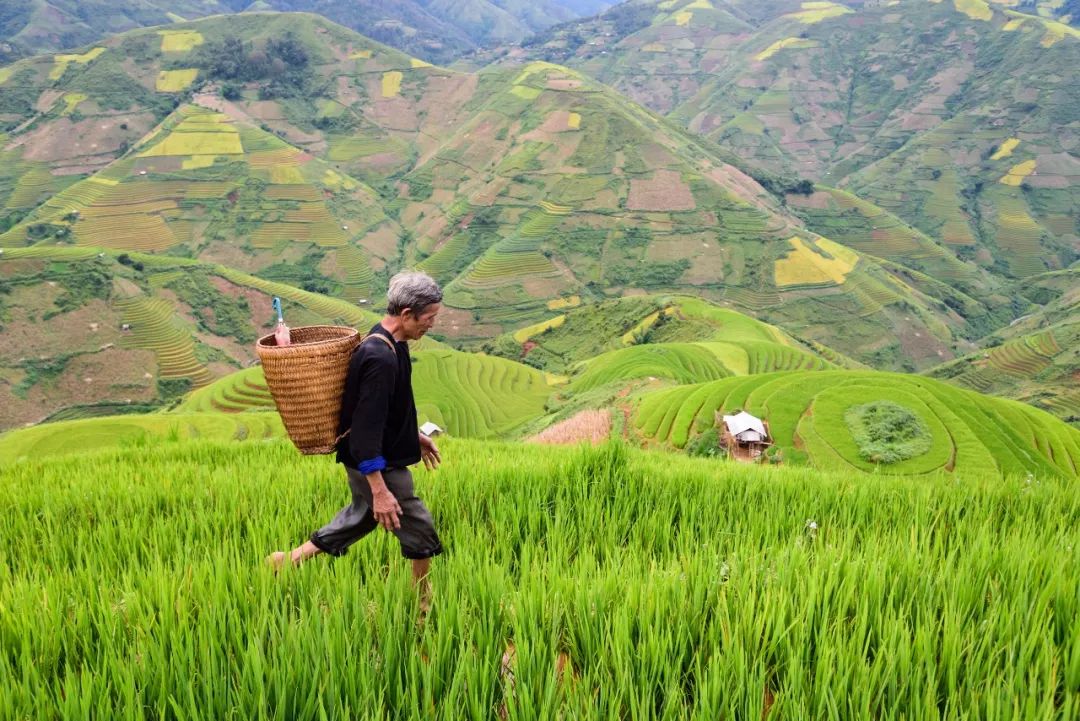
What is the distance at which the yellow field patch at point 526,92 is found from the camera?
129 metres

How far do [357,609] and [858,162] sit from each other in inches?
7577

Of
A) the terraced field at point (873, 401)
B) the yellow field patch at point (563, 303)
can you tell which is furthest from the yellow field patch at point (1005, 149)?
the terraced field at point (873, 401)

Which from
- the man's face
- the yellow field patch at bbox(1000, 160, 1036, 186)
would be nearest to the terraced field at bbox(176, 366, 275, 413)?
the man's face

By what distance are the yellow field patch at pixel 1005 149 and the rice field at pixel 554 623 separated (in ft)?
554

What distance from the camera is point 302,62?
489ft

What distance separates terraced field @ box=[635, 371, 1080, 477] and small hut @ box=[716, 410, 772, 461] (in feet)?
1.27

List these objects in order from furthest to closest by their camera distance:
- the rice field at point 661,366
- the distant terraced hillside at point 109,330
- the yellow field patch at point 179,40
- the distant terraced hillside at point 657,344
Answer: the yellow field patch at point 179,40 → the distant terraced hillside at point 109,330 → the distant terraced hillside at point 657,344 → the rice field at point 661,366

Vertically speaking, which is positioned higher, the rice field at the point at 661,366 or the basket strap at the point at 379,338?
the basket strap at the point at 379,338

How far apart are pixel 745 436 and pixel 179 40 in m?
179

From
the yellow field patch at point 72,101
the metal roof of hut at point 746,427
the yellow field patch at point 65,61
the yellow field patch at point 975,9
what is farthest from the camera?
the yellow field patch at point 975,9

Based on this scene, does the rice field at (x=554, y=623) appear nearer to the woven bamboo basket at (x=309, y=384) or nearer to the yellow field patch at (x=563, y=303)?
the woven bamboo basket at (x=309, y=384)

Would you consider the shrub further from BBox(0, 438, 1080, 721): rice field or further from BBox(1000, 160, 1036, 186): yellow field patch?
BBox(1000, 160, 1036, 186): yellow field patch

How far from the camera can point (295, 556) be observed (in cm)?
328

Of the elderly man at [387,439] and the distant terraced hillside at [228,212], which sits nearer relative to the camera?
the elderly man at [387,439]
